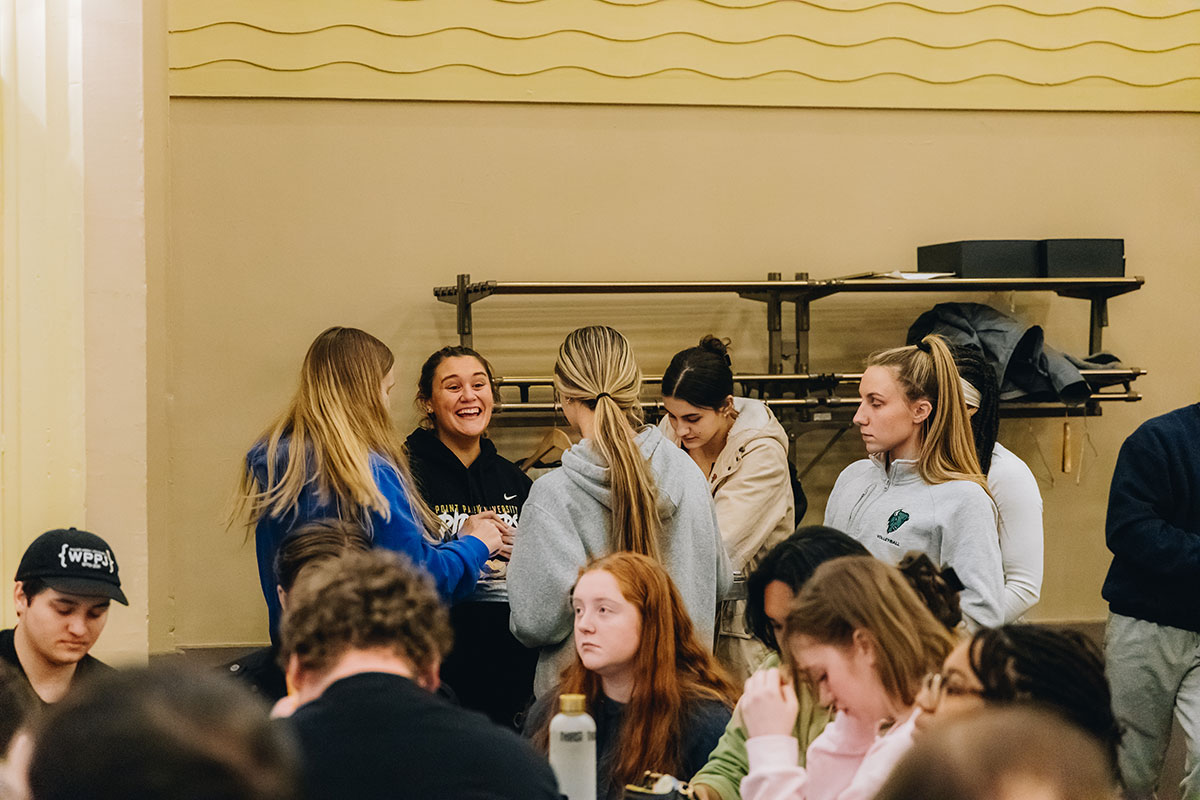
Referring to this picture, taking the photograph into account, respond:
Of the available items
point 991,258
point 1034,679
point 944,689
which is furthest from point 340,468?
point 991,258

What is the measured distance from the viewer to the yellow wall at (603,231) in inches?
176

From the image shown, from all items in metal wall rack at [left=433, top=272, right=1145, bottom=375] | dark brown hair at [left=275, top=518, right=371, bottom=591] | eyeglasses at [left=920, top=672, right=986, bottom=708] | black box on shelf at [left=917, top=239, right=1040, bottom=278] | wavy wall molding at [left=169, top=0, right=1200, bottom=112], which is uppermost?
wavy wall molding at [left=169, top=0, right=1200, bottom=112]

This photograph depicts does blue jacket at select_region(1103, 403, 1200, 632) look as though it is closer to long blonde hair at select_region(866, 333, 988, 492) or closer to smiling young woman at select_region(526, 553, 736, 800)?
long blonde hair at select_region(866, 333, 988, 492)

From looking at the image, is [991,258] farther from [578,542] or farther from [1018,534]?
[578,542]

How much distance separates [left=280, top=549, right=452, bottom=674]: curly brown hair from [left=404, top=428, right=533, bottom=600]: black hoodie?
191 centimetres

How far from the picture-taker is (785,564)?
2.45 meters

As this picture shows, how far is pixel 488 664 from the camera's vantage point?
330 cm

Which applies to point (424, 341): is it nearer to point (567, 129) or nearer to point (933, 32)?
point (567, 129)

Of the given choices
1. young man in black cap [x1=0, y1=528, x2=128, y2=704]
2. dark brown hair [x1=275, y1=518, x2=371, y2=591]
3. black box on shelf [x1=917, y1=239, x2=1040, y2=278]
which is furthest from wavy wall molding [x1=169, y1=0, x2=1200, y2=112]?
dark brown hair [x1=275, y1=518, x2=371, y2=591]

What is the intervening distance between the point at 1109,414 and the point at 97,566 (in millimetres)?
3906

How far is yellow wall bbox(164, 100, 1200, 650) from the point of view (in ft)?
14.7

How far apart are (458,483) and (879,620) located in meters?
1.89

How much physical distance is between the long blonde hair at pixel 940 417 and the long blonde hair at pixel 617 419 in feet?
2.11

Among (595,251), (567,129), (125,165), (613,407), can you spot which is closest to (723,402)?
(613,407)
